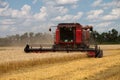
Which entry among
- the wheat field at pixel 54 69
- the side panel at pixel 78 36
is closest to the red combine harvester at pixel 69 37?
the side panel at pixel 78 36

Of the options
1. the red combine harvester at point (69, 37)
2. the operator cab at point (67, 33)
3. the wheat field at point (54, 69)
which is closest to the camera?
the wheat field at point (54, 69)

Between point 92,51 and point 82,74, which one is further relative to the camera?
point 92,51

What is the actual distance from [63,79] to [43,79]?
3.00ft

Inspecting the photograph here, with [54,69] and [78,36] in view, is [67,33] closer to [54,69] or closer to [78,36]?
[78,36]

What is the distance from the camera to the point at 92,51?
3170cm

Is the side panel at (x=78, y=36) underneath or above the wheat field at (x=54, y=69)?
above

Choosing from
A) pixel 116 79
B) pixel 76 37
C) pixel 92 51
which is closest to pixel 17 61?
pixel 116 79

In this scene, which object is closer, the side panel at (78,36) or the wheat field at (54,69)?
the wheat field at (54,69)

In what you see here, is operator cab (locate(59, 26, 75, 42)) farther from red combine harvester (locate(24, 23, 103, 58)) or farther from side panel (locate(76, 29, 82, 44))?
side panel (locate(76, 29, 82, 44))

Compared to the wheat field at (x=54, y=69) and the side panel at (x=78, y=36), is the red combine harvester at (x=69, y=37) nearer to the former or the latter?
the side panel at (x=78, y=36)

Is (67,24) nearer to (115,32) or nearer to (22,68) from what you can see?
(22,68)

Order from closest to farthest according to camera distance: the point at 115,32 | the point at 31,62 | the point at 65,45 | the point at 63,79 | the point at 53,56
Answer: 1. the point at 63,79
2. the point at 31,62
3. the point at 53,56
4. the point at 65,45
5. the point at 115,32

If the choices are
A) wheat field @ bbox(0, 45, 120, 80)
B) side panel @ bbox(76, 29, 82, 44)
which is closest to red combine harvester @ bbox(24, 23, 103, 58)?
side panel @ bbox(76, 29, 82, 44)

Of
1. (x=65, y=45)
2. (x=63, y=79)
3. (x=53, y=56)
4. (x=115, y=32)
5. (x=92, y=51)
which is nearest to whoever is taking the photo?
(x=63, y=79)
